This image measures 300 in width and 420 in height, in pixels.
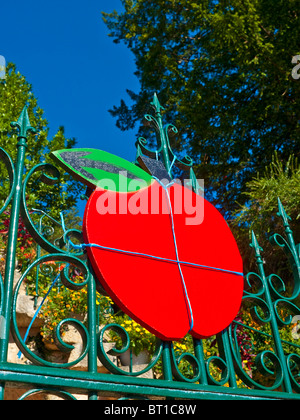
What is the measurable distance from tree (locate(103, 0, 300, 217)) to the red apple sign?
536cm

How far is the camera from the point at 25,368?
1.51 metres

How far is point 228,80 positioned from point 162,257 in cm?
842

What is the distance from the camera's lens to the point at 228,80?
9.77 metres

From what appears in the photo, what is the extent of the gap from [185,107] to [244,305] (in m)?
5.03

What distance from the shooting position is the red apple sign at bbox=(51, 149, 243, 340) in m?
1.98

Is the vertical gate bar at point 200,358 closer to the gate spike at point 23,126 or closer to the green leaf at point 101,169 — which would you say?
the green leaf at point 101,169

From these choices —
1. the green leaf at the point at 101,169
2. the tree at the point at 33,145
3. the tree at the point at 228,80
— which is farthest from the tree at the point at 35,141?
the green leaf at the point at 101,169

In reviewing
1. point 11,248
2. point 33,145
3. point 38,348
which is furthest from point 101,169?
point 33,145

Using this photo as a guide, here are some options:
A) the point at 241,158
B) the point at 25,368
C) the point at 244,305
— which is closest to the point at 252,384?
the point at 25,368

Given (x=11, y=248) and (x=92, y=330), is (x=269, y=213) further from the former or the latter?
(x=11, y=248)

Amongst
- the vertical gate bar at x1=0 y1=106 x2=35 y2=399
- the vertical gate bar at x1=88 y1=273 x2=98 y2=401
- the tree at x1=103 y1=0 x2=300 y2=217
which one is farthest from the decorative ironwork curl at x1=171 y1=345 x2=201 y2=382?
the tree at x1=103 y1=0 x2=300 y2=217

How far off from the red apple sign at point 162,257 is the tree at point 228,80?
5.36m

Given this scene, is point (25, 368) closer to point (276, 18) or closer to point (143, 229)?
point (143, 229)

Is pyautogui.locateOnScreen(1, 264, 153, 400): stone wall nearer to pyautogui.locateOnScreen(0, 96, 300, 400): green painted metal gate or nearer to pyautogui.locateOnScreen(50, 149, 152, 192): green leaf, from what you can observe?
pyautogui.locateOnScreen(0, 96, 300, 400): green painted metal gate
